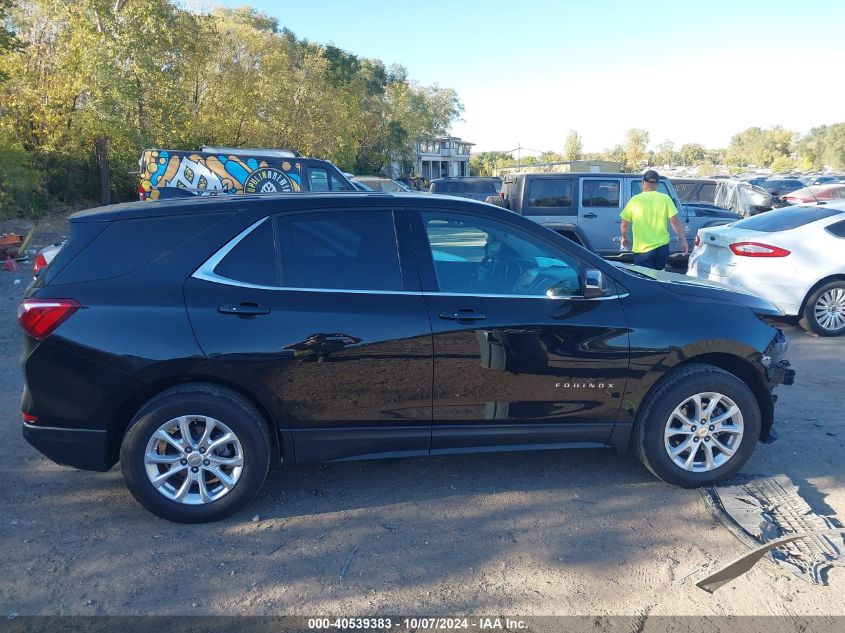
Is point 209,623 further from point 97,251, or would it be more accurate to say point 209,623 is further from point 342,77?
point 342,77

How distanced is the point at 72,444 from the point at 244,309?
1205mm

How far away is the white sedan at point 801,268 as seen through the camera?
304 inches

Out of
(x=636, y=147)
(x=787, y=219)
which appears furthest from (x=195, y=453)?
(x=636, y=147)

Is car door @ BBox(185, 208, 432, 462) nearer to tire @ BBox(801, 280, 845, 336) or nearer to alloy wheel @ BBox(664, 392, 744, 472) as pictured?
alloy wheel @ BBox(664, 392, 744, 472)

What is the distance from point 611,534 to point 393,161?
168 feet

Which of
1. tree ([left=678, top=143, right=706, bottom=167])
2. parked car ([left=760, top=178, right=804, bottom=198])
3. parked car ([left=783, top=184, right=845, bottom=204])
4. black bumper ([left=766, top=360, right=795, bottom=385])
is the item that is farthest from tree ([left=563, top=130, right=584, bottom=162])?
black bumper ([left=766, top=360, right=795, bottom=385])

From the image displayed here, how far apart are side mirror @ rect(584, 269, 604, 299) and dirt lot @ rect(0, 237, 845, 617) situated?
1249 mm

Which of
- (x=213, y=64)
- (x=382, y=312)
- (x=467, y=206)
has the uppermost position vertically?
(x=213, y=64)

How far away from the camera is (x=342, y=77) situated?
137 feet

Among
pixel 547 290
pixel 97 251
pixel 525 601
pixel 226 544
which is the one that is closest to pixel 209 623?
pixel 226 544

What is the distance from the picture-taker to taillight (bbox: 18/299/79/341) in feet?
11.5

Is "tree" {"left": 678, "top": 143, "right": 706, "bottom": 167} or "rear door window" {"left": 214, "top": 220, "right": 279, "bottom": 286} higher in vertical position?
"tree" {"left": 678, "top": 143, "right": 706, "bottom": 167}

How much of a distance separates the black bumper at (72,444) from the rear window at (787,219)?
7.62 meters

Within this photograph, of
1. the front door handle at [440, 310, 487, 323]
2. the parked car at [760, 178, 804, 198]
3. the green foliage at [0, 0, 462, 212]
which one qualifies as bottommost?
the front door handle at [440, 310, 487, 323]
